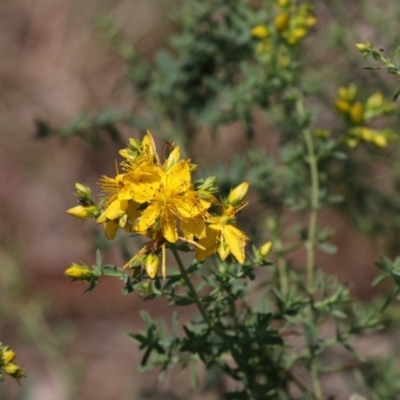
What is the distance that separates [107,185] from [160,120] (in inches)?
62.7

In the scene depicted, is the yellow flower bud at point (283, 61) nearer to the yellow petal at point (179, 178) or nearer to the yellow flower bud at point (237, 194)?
the yellow flower bud at point (237, 194)

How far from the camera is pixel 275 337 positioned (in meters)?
2.25

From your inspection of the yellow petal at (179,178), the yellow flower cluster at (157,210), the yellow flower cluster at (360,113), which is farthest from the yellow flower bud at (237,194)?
the yellow flower cluster at (360,113)

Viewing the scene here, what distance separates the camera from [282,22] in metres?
2.97

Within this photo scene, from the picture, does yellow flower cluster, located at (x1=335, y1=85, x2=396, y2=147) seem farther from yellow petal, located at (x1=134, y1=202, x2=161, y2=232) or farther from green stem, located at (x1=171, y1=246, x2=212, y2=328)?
yellow petal, located at (x1=134, y1=202, x2=161, y2=232)

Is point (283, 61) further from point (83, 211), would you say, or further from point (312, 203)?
point (83, 211)

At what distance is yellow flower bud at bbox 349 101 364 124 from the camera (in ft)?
9.61

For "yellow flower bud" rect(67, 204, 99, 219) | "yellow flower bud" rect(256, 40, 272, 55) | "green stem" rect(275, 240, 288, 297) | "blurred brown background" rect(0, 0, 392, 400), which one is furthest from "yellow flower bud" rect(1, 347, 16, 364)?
"blurred brown background" rect(0, 0, 392, 400)

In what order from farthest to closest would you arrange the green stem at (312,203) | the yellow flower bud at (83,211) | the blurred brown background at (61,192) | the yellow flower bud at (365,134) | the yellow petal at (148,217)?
1. the blurred brown background at (61,192)
2. the yellow flower bud at (365,134)
3. the green stem at (312,203)
4. the yellow flower bud at (83,211)
5. the yellow petal at (148,217)

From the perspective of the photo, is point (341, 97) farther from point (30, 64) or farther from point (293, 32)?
point (30, 64)

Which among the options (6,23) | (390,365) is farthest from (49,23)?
(390,365)

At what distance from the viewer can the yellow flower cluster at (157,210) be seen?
198cm

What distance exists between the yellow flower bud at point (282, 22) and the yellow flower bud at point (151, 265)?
51.5 inches

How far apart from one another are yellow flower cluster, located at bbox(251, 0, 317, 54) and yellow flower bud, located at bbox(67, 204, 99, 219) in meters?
1.24
